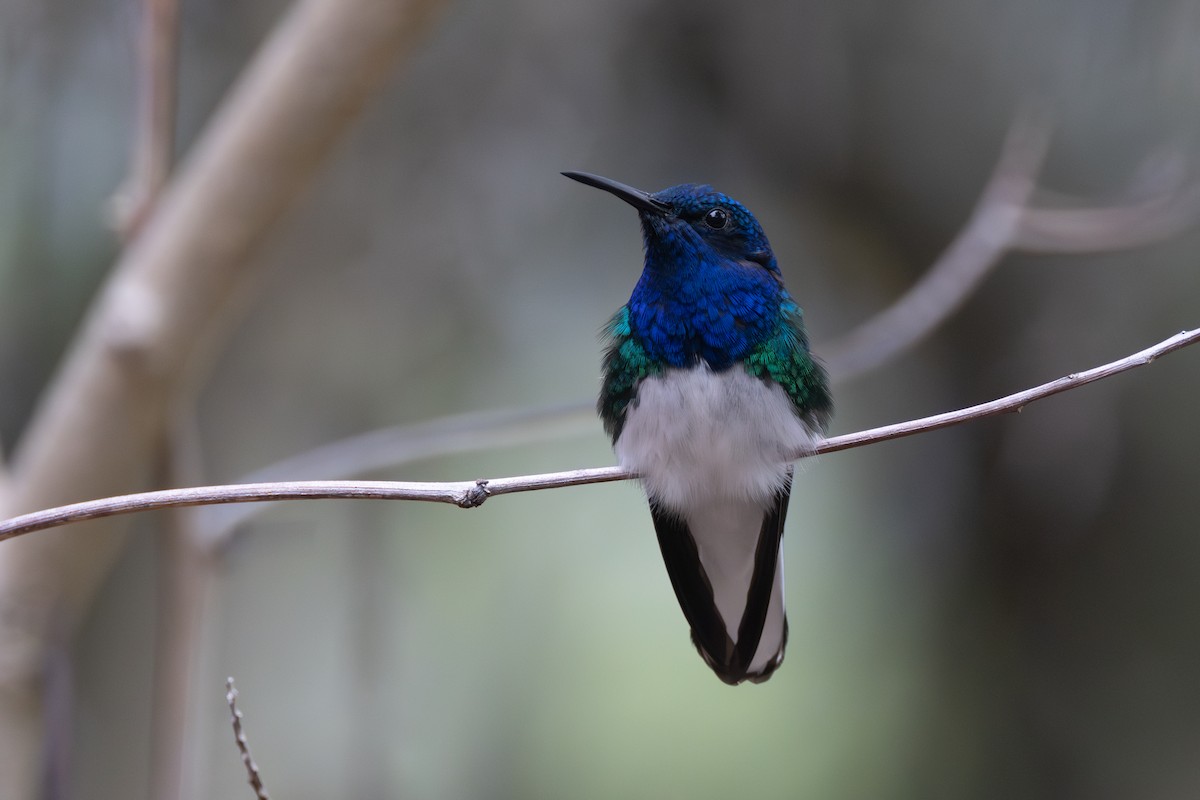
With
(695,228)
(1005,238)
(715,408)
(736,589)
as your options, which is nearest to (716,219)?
(695,228)

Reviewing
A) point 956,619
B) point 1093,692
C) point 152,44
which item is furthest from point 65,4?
point 1093,692

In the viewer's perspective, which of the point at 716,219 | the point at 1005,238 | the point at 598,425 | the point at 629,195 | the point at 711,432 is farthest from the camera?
the point at 598,425

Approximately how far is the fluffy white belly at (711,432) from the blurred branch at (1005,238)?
0.62m

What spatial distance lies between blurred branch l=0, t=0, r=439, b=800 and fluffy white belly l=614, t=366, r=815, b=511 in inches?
30.7

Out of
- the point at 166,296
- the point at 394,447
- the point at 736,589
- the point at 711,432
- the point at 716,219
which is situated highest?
the point at 166,296

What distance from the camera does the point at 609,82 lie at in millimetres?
3506

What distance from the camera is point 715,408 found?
1581 mm

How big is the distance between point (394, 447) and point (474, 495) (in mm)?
1280

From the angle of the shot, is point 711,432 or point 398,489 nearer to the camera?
point 398,489

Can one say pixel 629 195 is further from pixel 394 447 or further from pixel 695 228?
pixel 394 447

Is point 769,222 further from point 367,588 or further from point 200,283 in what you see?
→ point 200,283

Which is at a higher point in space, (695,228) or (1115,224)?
(1115,224)

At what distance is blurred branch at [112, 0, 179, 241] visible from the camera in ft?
6.44

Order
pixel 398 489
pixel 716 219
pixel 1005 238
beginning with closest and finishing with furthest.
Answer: pixel 398 489, pixel 716 219, pixel 1005 238
